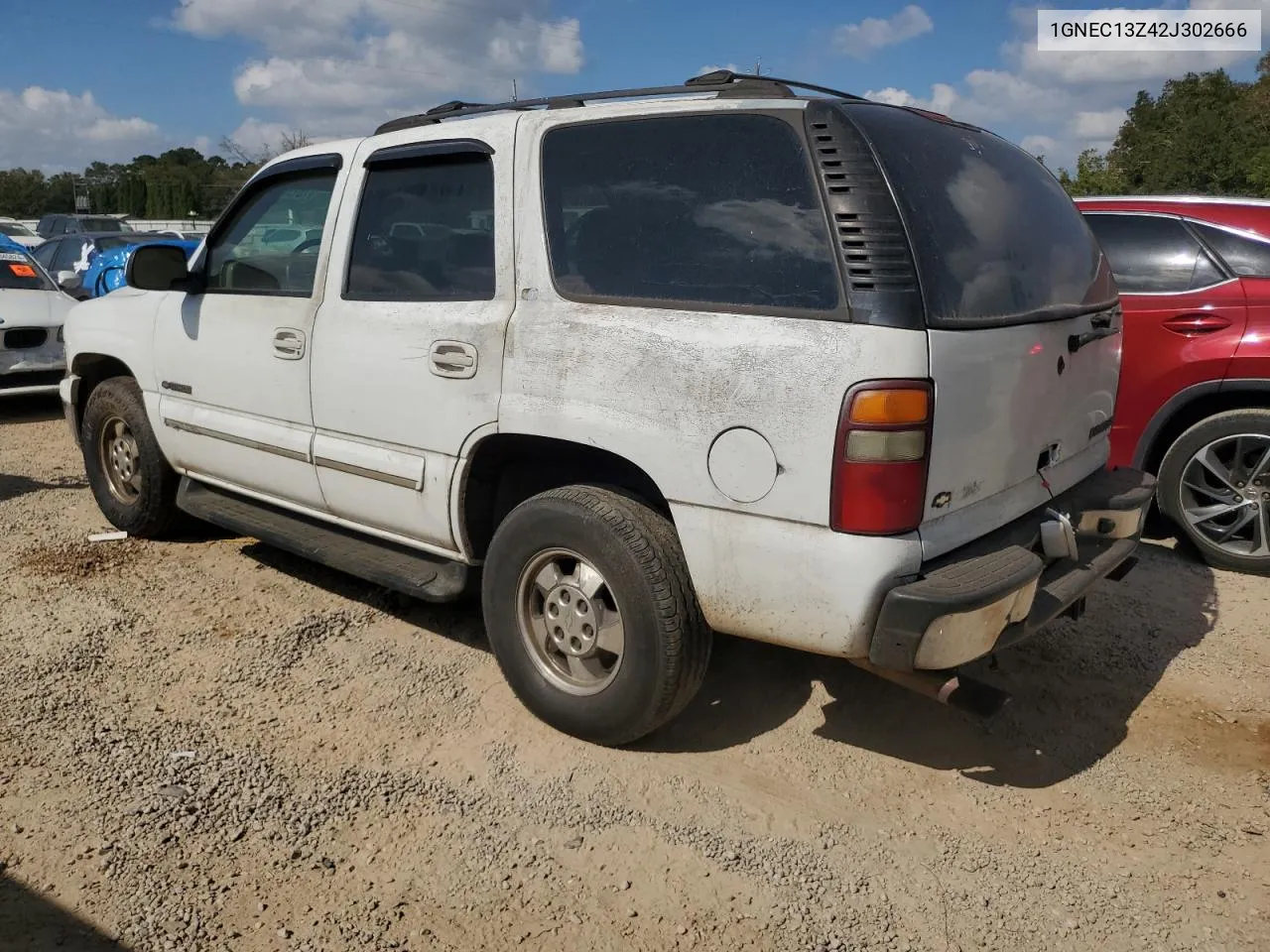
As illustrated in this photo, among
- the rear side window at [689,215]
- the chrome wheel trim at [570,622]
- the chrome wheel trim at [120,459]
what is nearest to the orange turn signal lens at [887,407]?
the rear side window at [689,215]

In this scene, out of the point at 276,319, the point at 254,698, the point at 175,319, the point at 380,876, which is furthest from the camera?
the point at 175,319

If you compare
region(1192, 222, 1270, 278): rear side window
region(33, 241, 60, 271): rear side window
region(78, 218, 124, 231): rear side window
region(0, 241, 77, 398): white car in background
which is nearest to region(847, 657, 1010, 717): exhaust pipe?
region(1192, 222, 1270, 278): rear side window

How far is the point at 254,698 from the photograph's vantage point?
12.5 ft

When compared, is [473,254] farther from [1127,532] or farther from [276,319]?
[1127,532]

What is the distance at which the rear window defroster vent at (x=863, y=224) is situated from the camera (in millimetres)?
2701

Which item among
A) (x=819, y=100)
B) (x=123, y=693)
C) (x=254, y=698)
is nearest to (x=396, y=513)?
(x=254, y=698)

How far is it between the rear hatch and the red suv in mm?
1825

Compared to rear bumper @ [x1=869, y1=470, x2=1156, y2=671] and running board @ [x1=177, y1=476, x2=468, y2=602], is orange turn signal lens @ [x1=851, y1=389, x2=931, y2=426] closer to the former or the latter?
rear bumper @ [x1=869, y1=470, x2=1156, y2=671]

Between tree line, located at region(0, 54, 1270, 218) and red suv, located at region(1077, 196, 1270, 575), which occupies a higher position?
tree line, located at region(0, 54, 1270, 218)

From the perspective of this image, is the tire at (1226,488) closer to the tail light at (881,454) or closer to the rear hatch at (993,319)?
the rear hatch at (993,319)

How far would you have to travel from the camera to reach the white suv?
2.75 metres

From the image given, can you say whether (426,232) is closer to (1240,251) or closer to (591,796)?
(591,796)

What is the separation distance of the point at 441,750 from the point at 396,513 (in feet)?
3.05

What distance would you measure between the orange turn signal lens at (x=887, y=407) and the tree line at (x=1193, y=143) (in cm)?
2717
